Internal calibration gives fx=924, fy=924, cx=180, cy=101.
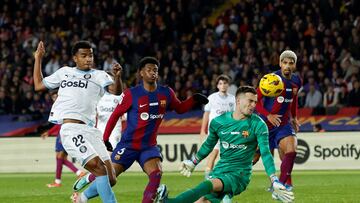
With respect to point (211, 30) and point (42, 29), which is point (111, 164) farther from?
point (42, 29)

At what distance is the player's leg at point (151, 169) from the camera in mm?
11633

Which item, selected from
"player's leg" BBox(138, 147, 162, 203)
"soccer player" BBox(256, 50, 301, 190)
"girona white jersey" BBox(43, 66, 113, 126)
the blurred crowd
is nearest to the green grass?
"soccer player" BBox(256, 50, 301, 190)

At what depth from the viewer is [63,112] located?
11430 millimetres

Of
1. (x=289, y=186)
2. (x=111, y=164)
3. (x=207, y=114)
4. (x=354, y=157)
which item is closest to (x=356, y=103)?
(x=354, y=157)

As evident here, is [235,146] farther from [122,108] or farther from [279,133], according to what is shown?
[279,133]

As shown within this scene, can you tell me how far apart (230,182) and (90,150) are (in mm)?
1844

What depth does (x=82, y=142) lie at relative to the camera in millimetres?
11188

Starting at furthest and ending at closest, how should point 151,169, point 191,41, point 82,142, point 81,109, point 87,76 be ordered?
point 191,41 < point 151,169 < point 87,76 < point 81,109 < point 82,142

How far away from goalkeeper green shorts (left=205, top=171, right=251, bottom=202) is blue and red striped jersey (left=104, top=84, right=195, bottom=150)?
1786mm

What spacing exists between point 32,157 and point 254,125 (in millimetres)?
14161

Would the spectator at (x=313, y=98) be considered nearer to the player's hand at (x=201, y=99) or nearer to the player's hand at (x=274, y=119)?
the player's hand at (x=274, y=119)

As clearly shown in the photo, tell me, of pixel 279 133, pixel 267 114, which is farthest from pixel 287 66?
pixel 279 133

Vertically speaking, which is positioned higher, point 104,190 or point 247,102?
point 247,102

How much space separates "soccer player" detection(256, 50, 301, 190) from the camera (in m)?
14.7
